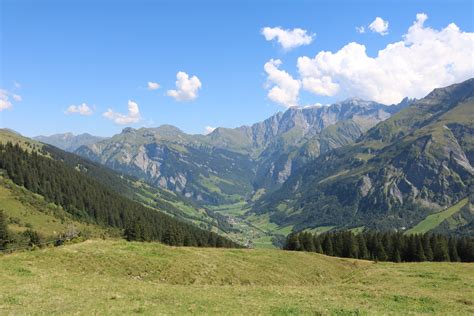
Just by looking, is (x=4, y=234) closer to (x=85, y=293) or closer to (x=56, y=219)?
(x=56, y=219)

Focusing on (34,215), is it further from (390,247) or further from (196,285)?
(390,247)

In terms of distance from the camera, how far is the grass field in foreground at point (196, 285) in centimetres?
2736

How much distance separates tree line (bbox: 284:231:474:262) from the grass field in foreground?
6710cm

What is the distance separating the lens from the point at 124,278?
39625 mm

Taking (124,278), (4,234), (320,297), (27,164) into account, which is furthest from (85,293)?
(27,164)

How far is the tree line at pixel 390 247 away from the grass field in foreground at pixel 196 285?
2642 inches

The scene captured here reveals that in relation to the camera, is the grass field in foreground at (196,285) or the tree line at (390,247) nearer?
the grass field in foreground at (196,285)

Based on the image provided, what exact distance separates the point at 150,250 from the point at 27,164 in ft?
585

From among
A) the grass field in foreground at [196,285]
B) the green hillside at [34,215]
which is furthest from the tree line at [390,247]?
the green hillside at [34,215]

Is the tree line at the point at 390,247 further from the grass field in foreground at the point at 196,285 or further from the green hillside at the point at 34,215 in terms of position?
the green hillside at the point at 34,215

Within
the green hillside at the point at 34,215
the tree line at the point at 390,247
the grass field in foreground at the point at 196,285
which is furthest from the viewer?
the green hillside at the point at 34,215

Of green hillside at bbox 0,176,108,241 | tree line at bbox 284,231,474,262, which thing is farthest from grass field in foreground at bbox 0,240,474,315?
green hillside at bbox 0,176,108,241

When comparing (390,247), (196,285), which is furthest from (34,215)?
(390,247)

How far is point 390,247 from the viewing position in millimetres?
132000
